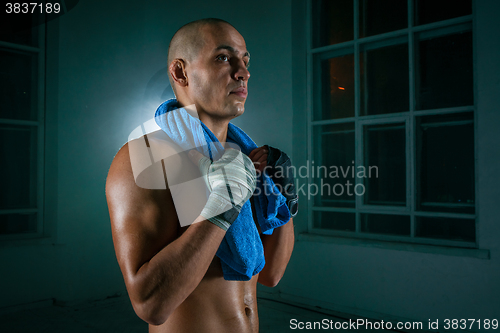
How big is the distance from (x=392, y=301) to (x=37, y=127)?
3.74m

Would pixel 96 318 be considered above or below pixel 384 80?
below

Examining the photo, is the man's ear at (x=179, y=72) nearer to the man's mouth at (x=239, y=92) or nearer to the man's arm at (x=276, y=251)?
the man's mouth at (x=239, y=92)

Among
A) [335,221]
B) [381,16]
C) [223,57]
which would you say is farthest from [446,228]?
[223,57]

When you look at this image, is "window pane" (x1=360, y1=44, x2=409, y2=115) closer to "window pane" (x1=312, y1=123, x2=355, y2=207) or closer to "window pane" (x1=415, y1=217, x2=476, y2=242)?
"window pane" (x1=312, y1=123, x2=355, y2=207)

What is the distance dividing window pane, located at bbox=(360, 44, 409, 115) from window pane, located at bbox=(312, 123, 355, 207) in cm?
31

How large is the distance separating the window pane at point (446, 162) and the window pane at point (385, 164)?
16 centimetres

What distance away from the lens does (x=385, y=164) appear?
10.8ft

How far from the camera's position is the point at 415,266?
287cm

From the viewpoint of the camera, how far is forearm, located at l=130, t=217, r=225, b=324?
82 centimetres

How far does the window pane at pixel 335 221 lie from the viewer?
3.44m

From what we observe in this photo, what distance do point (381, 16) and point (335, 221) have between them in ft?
6.59

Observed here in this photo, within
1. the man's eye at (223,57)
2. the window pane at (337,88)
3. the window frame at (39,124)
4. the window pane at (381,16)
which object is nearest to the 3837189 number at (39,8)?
the window frame at (39,124)

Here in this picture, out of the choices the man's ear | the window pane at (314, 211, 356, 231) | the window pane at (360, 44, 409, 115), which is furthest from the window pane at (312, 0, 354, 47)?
the man's ear

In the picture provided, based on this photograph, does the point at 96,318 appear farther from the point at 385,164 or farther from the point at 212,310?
the point at 385,164
